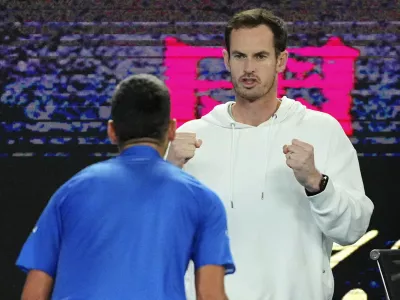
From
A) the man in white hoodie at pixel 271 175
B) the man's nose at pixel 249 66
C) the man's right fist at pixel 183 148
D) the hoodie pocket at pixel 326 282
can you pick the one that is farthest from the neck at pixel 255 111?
the hoodie pocket at pixel 326 282

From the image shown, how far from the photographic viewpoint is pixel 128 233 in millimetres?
2221

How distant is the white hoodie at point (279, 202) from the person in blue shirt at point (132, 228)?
0.88m

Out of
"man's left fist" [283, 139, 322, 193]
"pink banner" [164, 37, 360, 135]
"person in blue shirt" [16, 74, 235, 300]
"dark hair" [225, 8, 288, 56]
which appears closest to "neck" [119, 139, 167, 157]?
"person in blue shirt" [16, 74, 235, 300]

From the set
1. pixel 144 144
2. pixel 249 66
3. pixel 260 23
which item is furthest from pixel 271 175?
pixel 144 144

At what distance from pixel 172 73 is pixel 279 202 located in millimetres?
1374

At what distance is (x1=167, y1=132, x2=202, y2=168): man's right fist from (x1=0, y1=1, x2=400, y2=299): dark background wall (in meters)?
1.31

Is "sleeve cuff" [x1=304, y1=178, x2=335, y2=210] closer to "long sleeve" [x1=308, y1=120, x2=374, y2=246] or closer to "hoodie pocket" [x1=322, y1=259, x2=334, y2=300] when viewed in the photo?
"long sleeve" [x1=308, y1=120, x2=374, y2=246]

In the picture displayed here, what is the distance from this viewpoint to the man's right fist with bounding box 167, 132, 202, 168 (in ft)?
10.3

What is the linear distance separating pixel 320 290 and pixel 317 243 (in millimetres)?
137

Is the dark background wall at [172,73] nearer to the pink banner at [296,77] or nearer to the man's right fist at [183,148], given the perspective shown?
the pink banner at [296,77]


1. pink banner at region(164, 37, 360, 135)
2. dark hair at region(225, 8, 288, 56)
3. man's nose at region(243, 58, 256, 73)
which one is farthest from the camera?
pink banner at region(164, 37, 360, 135)

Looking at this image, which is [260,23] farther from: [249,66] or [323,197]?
[323,197]

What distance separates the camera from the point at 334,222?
3135mm

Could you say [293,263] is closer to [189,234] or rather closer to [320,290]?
[320,290]
